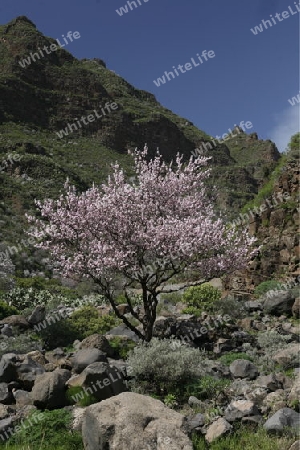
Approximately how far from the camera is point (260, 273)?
2302cm

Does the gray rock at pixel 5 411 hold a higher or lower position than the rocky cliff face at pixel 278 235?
higher

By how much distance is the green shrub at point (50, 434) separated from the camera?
6.47 metres

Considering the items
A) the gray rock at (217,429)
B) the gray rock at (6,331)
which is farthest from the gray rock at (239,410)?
the gray rock at (6,331)

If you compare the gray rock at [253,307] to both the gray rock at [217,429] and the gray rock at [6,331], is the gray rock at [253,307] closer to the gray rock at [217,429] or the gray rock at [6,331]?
the gray rock at [6,331]

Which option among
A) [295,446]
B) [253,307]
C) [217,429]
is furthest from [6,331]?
[295,446]

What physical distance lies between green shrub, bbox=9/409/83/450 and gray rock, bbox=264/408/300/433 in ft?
9.02

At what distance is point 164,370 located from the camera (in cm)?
910

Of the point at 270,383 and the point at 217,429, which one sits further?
the point at 270,383

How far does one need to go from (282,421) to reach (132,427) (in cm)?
235

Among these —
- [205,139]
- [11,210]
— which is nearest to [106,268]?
[11,210]

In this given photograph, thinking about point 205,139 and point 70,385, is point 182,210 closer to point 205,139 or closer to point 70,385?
point 70,385

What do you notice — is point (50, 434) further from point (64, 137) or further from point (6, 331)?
point (64, 137)

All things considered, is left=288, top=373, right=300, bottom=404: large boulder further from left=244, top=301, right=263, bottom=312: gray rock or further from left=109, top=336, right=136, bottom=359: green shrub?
left=244, top=301, right=263, bottom=312: gray rock

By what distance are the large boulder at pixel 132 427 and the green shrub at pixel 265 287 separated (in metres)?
15.4
